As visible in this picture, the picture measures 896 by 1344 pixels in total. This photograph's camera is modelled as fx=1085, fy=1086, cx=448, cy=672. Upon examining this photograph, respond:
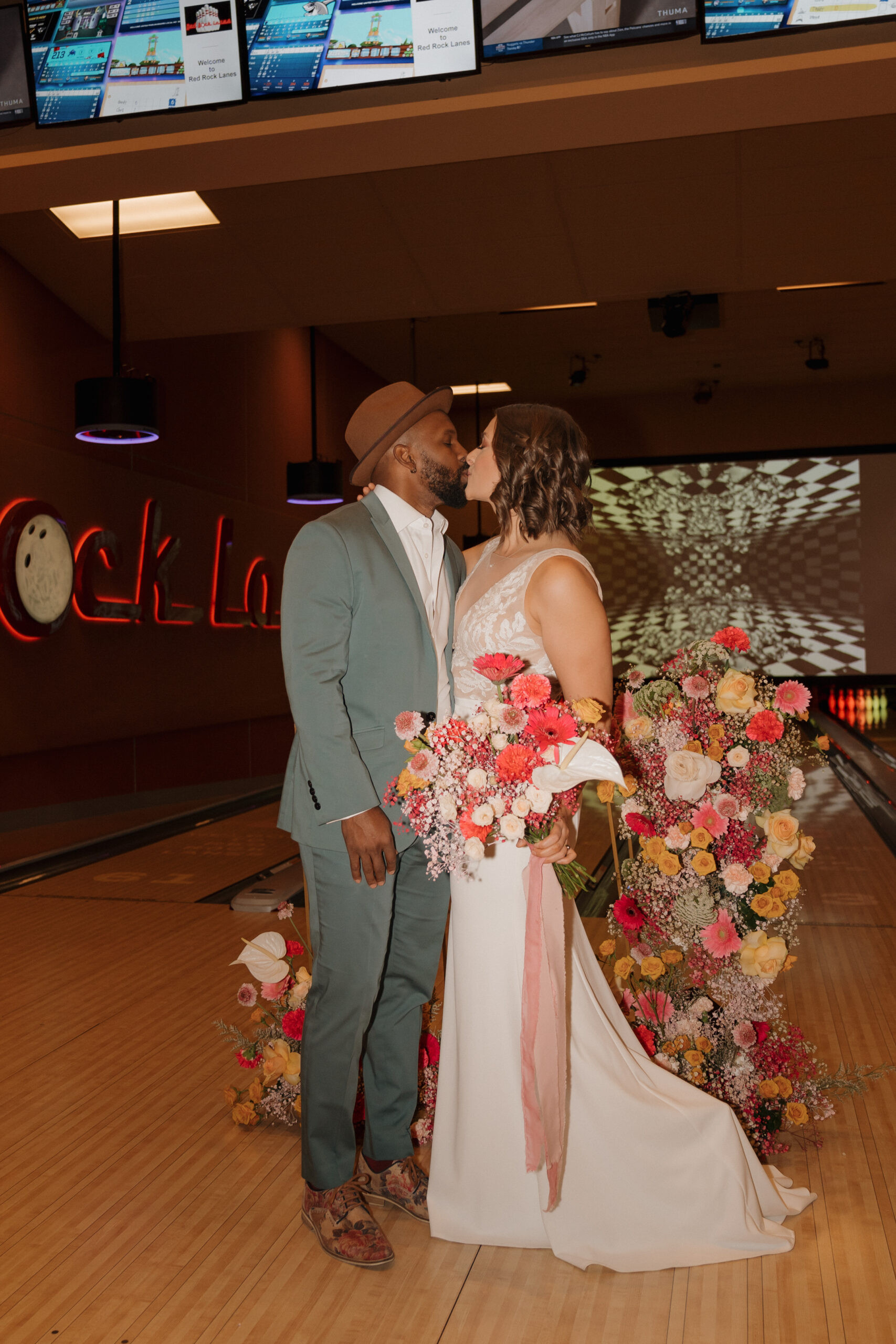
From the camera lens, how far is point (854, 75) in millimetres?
3379

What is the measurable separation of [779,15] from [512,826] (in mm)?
2846

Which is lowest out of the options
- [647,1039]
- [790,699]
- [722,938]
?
[647,1039]

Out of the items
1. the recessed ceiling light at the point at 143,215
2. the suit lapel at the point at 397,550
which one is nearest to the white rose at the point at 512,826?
the suit lapel at the point at 397,550

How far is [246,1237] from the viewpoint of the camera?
6.62ft

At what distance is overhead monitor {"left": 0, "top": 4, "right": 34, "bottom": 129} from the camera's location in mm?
3793

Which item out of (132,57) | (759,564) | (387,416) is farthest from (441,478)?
(759,564)

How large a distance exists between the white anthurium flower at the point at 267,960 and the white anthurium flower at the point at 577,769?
1.14 meters

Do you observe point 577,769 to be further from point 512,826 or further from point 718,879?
point 718,879

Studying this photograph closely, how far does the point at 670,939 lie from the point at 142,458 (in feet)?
19.6

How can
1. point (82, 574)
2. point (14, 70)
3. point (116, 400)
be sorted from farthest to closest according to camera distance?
1. point (82, 574)
2. point (116, 400)
3. point (14, 70)

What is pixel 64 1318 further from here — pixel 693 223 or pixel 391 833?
pixel 693 223

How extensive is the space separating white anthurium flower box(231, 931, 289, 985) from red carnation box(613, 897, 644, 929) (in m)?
0.78

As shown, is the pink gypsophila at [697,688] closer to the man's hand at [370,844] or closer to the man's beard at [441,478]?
the man's beard at [441,478]

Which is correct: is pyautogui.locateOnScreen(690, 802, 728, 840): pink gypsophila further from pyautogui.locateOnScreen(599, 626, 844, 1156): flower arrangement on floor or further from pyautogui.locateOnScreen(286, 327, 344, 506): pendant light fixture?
pyautogui.locateOnScreen(286, 327, 344, 506): pendant light fixture
